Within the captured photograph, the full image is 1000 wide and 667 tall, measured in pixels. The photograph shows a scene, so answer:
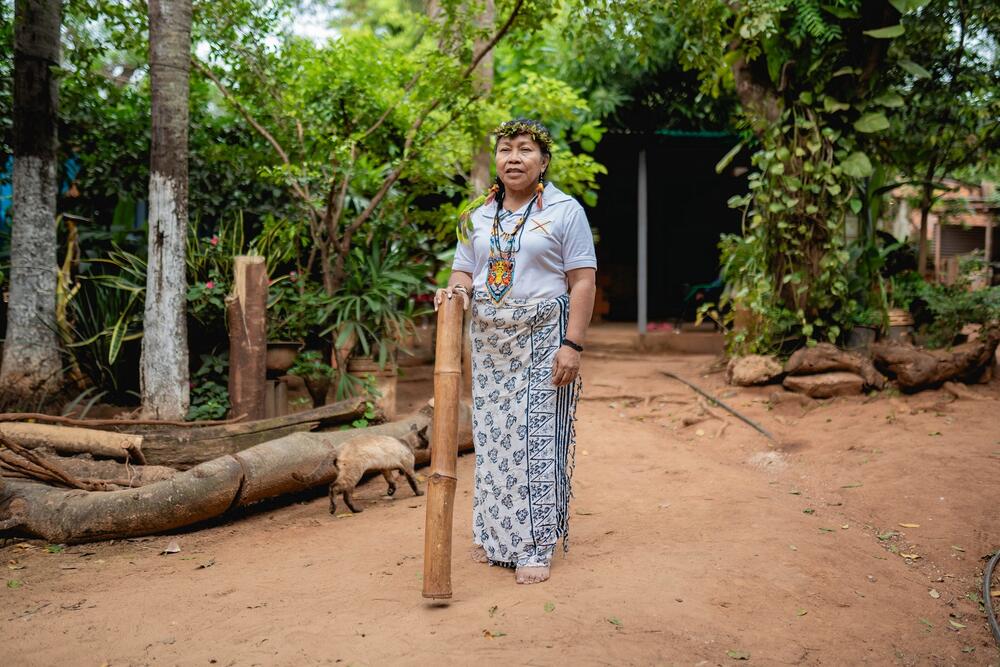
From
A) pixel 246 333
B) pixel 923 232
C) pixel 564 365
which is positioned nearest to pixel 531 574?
pixel 564 365

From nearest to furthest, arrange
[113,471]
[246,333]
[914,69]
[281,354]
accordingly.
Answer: [113,471], [246,333], [281,354], [914,69]

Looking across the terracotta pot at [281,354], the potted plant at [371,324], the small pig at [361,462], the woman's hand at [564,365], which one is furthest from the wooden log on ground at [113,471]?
the woman's hand at [564,365]

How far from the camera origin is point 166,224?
5.07 meters

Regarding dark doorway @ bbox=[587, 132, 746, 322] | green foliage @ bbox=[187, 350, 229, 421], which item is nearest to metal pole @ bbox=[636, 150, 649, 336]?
dark doorway @ bbox=[587, 132, 746, 322]

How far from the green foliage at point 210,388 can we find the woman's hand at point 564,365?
3.42 metres

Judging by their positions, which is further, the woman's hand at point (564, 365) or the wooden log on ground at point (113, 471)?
the wooden log on ground at point (113, 471)

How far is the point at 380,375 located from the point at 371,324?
0.44m

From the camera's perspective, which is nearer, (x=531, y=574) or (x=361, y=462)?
(x=531, y=574)

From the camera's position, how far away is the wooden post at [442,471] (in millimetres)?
2867

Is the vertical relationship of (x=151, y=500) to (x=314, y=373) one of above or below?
below

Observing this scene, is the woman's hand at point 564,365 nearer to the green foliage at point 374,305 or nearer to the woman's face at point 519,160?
the woman's face at point 519,160

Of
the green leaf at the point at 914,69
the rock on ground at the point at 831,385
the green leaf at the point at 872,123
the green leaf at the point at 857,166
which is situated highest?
the green leaf at the point at 914,69

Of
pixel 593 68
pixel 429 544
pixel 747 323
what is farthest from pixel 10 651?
pixel 593 68

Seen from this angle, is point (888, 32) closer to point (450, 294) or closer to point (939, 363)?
point (939, 363)
